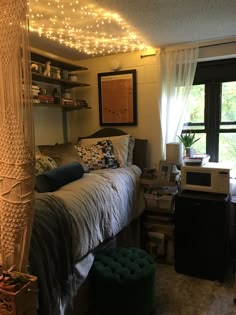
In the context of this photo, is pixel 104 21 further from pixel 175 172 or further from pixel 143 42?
pixel 175 172

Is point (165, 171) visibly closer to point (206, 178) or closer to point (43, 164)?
point (206, 178)

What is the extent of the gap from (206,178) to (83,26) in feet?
5.65

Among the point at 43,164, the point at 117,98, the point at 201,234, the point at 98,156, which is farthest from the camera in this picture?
the point at 117,98

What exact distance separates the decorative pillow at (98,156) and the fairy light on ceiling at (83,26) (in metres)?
1.09

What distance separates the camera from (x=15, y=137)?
1.11m

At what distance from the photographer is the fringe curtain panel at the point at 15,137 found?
106 cm

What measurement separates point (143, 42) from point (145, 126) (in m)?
0.95

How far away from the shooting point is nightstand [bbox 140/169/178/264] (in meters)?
2.77

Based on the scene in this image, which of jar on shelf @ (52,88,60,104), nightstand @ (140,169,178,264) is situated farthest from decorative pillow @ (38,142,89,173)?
nightstand @ (140,169,178,264)

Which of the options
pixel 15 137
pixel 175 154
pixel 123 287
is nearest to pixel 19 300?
pixel 15 137

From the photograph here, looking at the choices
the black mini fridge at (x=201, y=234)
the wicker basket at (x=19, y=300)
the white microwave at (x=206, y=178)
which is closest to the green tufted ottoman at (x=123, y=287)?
the black mini fridge at (x=201, y=234)

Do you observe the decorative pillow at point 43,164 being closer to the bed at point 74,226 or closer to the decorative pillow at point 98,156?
the bed at point 74,226

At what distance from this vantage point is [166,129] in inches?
124

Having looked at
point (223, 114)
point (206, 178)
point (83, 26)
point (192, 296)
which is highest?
point (83, 26)
